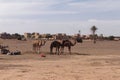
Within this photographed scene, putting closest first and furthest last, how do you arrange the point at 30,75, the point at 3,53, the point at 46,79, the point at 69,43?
1. the point at 46,79
2. the point at 30,75
3. the point at 3,53
4. the point at 69,43

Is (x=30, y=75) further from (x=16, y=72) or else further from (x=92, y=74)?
(x=92, y=74)

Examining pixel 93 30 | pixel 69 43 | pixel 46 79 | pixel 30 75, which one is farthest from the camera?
pixel 93 30

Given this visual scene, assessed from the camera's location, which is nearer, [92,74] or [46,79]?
[46,79]

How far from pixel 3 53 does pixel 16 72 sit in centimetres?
1588

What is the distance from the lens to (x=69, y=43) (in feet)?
121

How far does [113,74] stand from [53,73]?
8.69 ft

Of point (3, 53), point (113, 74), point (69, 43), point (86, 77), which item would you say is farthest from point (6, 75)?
point (69, 43)

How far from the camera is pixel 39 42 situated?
3806 centimetres

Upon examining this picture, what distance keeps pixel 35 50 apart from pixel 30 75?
21.4 metres

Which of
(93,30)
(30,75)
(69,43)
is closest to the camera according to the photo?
(30,75)

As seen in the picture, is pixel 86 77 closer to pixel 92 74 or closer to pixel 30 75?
pixel 92 74

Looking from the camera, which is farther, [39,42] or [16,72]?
[39,42]

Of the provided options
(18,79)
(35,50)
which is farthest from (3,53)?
(18,79)

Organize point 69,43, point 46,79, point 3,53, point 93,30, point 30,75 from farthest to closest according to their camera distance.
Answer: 1. point 93,30
2. point 69,43
3. point 3,53
4. point 30,75
5. point 46,79
